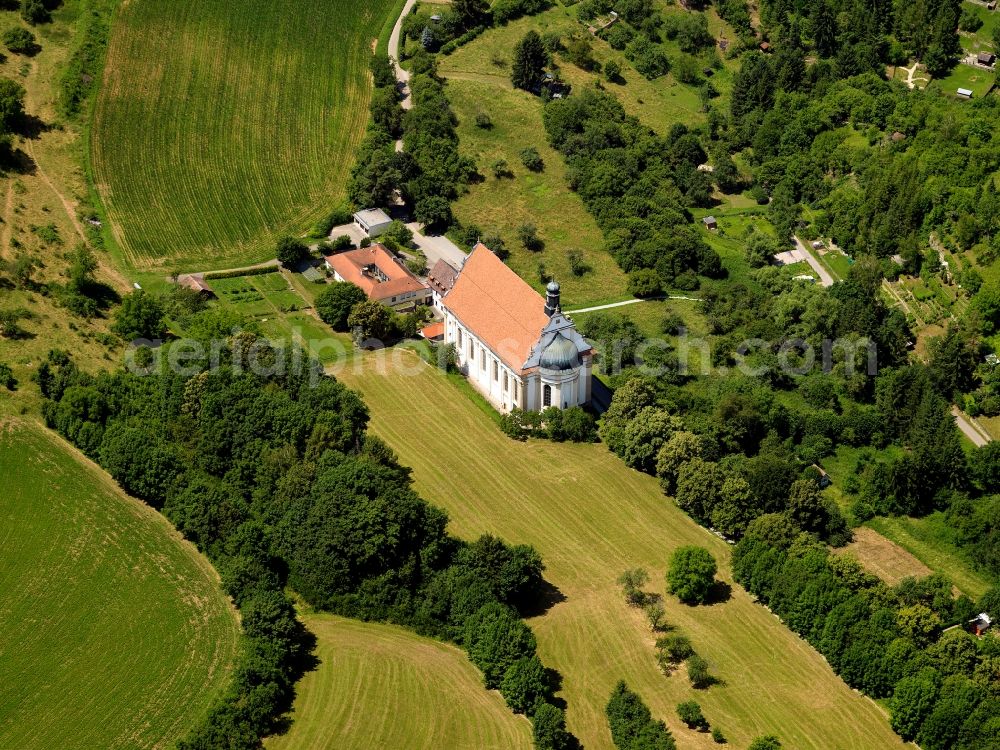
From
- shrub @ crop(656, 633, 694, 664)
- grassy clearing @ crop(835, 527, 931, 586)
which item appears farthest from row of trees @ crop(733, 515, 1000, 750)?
shrub @ crop(656, 633, 694, 664)

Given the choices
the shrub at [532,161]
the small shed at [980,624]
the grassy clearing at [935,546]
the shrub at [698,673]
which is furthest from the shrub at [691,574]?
the shrub at [532,161]

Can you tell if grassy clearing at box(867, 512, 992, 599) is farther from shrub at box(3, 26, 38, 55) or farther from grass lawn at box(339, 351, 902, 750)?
shrub at box(3, 26, 38, 55)

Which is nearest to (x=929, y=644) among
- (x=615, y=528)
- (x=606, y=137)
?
(x=615, y=528)

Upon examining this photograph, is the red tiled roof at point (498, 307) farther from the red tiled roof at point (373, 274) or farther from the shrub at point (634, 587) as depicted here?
the shrub at point (634, 587)

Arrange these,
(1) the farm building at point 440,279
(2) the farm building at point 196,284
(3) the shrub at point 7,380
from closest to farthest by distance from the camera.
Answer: (3) the shrub at point 7,380
(1) the farm building at point 440,279
(2) the farm building at point 196,284

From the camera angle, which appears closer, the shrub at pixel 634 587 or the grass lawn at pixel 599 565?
the grass lawn at pixel 599 565

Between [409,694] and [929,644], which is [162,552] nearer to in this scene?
[409,694]

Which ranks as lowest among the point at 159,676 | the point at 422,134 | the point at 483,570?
the point at 159,676
